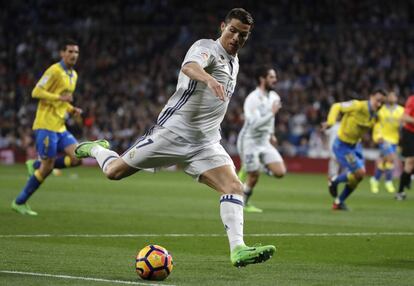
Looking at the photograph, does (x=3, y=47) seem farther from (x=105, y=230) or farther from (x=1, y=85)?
(x=105, y=230)

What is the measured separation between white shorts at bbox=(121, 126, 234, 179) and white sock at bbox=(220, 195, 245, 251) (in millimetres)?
384

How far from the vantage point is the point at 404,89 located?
3481cm

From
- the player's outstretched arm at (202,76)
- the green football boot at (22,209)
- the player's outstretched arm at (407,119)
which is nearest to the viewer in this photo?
the player's outstretched arm at (202,76)

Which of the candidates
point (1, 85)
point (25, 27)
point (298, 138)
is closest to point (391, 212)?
point (298, 138)

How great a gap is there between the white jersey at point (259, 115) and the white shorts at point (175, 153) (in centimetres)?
799

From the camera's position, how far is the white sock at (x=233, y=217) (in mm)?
8625

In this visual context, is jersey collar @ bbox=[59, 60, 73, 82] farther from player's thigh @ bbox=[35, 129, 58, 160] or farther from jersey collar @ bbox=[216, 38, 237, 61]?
jersey collar @ bbox=[216, 38, 237, 61]

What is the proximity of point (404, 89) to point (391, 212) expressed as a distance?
18.4 metres

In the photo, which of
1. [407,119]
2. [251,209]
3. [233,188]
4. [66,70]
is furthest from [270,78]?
[233,188]

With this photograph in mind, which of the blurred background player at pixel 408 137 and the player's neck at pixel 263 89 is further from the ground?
the player's neck at pixel 263 89

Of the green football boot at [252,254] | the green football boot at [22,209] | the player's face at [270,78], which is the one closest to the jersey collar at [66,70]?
the green football boot at [22,209]

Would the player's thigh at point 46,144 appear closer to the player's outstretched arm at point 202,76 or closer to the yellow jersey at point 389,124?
the player's outstretched arm at point 202,76

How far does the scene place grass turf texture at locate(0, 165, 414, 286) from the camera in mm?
8695

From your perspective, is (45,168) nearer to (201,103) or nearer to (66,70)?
(66,70)
